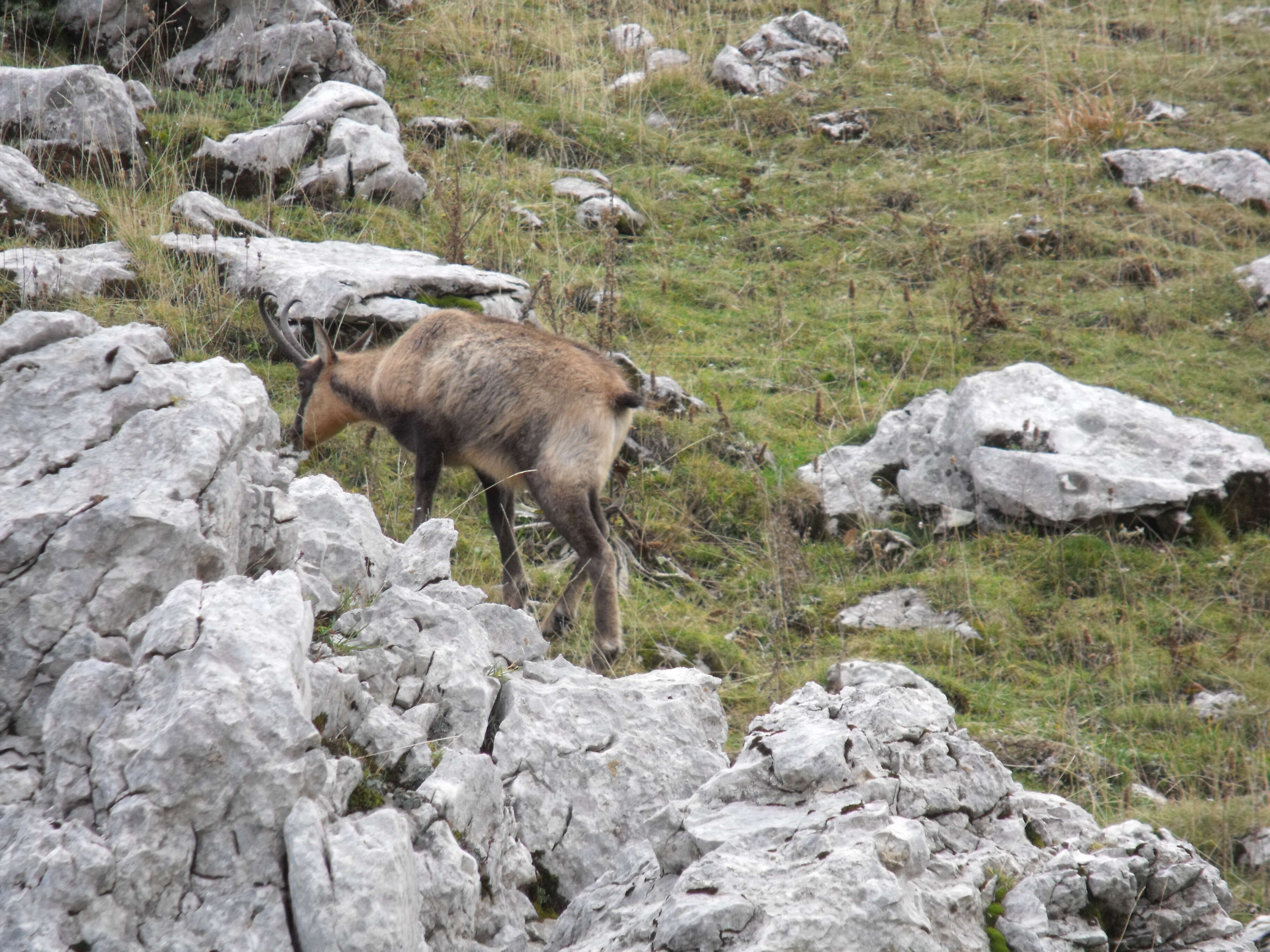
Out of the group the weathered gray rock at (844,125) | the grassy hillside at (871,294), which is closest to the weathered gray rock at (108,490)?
the grassy hillside at (871,294)

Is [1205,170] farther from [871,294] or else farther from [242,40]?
[242,40]

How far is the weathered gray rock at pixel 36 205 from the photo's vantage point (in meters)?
8.09

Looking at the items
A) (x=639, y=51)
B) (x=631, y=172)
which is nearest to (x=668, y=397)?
(x=631, y=172)

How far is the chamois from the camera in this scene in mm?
5961

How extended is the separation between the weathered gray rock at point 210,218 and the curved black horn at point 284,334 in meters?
1.42

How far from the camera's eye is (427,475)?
6.54 m

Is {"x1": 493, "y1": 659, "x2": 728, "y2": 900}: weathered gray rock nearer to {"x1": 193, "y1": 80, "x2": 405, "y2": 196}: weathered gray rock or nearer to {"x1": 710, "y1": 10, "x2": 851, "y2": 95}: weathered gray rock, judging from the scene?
{"x1": 193, "y1": 80, "x2": 405, "y2": 196}: weathered gray rock

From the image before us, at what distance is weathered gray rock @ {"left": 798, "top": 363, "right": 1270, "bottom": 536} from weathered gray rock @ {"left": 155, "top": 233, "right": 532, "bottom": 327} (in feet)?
9.99

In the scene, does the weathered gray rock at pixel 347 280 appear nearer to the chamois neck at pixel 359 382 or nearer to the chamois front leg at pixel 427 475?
the chamois neck at pixel 359 382

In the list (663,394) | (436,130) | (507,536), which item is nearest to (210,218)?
(436,130)

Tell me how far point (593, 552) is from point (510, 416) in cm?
98

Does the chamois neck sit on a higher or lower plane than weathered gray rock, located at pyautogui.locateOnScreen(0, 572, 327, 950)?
lower

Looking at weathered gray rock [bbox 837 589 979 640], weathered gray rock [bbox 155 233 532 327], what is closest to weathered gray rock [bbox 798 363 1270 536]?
weathered gray rock [bbox 837 589 979 640]

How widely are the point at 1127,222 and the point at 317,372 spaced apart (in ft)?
28.1
